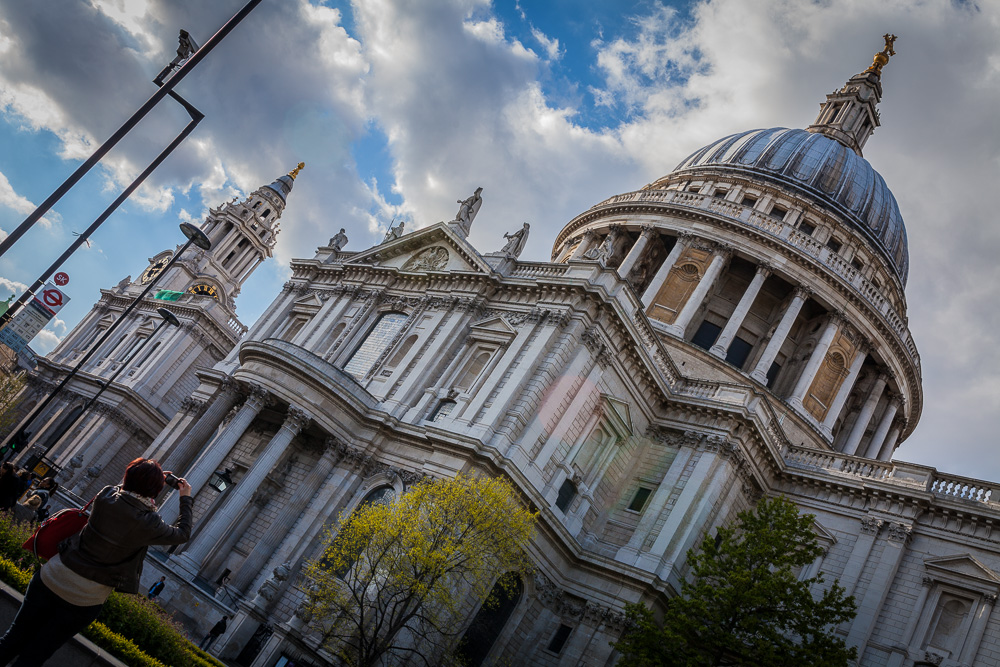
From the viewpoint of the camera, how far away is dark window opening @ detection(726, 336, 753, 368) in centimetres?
4347

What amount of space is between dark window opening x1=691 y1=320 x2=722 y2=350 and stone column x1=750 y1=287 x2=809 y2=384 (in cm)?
271

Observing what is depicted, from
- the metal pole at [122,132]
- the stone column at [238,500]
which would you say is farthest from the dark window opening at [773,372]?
the metal pole at [122,132]

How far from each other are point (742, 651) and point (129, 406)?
140 ft

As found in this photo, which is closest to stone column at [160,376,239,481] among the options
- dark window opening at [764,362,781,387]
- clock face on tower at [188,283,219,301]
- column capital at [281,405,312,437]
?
Answer: column capital at [281,405,312,437]

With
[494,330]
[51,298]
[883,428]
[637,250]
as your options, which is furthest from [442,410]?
[883,428]

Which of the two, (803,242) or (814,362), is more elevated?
(803,242)

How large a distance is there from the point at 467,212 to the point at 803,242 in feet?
68.0

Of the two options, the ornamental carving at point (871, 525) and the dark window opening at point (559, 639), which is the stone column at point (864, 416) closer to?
the ornamental carving at point (871, 525)

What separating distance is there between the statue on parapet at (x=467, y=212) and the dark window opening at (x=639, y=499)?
13744 millimetres

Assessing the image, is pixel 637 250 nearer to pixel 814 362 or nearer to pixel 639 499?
pixel 814 362

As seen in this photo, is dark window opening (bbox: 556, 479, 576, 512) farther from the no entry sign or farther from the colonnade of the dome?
the no entry sign

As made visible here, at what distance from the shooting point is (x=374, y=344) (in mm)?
35312

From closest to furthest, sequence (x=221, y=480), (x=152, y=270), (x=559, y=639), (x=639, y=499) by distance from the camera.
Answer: (x=221, y=480) → (x=559, y=639) → (x=639, y=499) → (x=152, y=270)

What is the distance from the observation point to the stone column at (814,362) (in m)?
41.7
